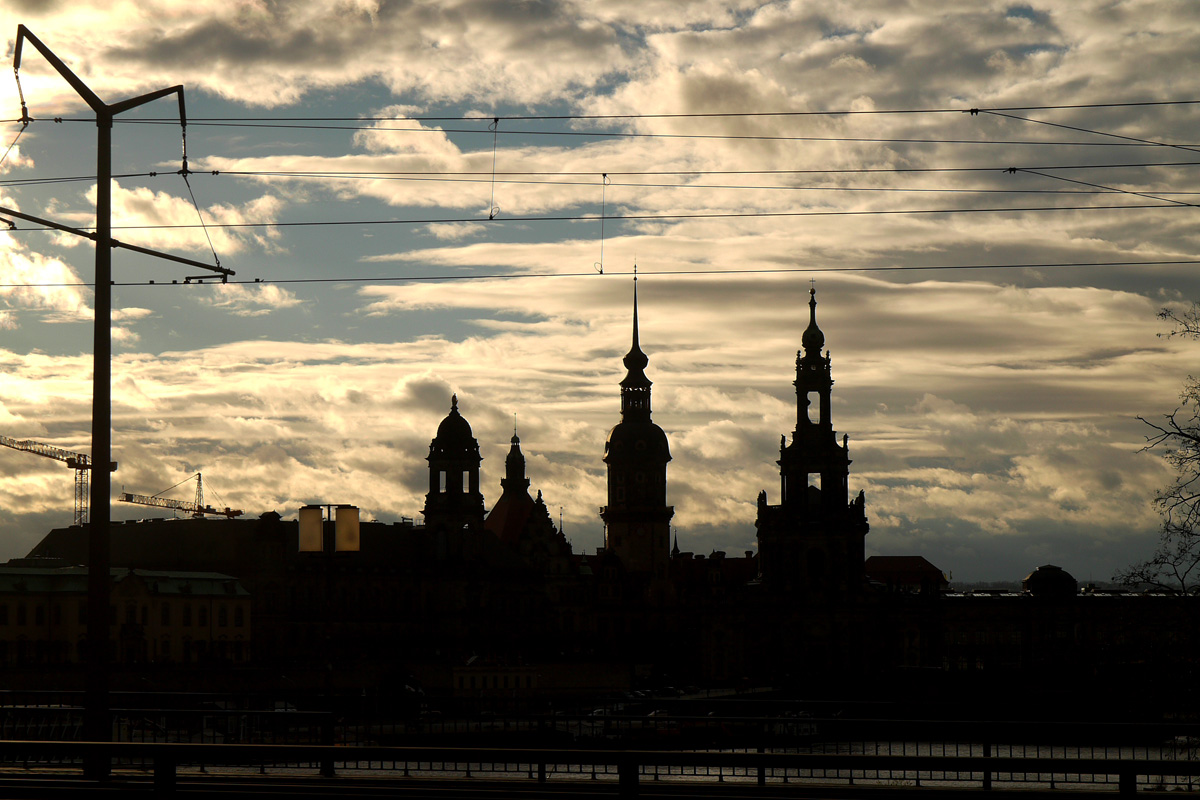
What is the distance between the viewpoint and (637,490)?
165000mm

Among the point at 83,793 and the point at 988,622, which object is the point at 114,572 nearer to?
the point at 988,622

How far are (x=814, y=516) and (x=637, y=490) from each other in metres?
34.8

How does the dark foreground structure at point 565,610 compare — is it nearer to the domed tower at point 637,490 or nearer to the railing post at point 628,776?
the domed tower at point 637,490

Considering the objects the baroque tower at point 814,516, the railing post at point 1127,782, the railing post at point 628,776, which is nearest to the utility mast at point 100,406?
the railing post at point 628,776

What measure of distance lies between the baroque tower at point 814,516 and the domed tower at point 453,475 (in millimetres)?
31157

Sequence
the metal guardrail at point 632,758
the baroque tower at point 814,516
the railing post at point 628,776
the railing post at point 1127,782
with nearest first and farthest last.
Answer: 1. the metal guardrail at point 632,758
2. the railing post at point 628,776
3. the railing post at point 1127,782
4. the baroque tower at point 814,516

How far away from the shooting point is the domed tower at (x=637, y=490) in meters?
164

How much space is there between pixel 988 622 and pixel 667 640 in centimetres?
3850

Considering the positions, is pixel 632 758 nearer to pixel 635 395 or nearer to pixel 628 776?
pixel 628 776

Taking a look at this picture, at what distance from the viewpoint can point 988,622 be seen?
13838 centimetres

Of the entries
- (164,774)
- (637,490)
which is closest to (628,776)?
(164,774)

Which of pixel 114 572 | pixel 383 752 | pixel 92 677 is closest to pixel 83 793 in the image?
pixel 92 677

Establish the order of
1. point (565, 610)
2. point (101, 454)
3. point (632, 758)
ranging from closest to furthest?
point (632, 758), point (101, 454), point (565, 610)

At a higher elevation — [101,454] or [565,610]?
[101,454]
